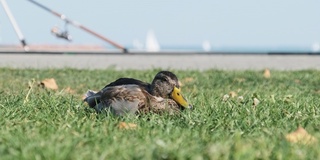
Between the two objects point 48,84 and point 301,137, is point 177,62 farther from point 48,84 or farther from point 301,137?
point 301,137

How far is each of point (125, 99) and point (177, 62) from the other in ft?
38.6

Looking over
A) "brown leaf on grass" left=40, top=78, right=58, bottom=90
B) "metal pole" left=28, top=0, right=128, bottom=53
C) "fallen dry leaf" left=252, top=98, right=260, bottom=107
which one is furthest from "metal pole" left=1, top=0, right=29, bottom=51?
"fallen dry leaf" left=252, top=98, right=260, bottom=107

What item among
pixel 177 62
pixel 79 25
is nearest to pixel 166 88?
pixel 177 62

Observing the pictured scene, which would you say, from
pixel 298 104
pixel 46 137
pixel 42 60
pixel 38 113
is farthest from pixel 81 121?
pixel 42 60

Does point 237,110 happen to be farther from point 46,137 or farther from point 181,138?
point 46,137

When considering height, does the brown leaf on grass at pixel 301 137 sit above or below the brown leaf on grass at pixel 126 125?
above

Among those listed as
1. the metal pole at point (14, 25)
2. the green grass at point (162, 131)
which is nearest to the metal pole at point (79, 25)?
the metal pole at point (14, 25)

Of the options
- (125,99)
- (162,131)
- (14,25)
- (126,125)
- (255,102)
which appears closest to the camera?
(162,131)

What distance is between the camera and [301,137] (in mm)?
3936

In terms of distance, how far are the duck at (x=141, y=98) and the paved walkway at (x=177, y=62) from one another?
9885 mm

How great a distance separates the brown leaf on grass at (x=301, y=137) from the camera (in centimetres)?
385

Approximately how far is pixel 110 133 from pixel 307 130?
4.11 ft

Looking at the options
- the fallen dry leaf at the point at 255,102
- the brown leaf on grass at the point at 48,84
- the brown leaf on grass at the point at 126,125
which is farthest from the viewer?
the brown leaf on grass at the point at 48,84

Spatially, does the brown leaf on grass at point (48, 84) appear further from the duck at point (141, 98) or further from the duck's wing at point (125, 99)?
the duck's wing at point (125, 99)
